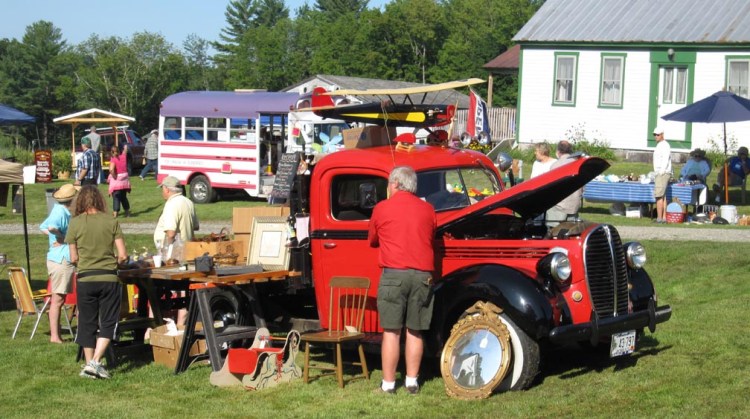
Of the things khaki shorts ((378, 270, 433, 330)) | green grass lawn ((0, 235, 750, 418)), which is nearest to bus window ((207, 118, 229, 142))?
green grass lawn ((0, 235, 750, 418))

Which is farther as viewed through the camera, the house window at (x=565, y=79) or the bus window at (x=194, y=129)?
the house window at (x=565, y=79)

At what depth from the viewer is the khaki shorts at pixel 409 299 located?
807 cm

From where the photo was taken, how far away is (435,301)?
830 cm

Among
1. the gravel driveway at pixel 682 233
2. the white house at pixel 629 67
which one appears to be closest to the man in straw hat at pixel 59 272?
the gravel driveway at pixel 682 233

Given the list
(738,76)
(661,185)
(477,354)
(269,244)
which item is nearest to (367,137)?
(269,244)

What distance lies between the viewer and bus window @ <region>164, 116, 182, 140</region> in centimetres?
2683

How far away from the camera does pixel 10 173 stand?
43.3 ft

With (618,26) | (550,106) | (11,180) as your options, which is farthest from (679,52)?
(11,180)

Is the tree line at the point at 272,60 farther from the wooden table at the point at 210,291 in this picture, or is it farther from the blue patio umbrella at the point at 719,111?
the wooden table at the point at 210,291

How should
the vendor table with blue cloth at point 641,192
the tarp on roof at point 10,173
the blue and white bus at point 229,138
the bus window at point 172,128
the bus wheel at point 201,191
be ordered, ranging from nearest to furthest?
the tarp on roof at point 10,173 < the vendor table with blue cloth at point 641,192 < the blue and white bus at point 229,138 < the bus wheel at point 201,191 < the bus window at point 172,128

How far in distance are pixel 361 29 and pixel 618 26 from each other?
37.0 metres

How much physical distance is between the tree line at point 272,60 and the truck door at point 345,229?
49452 mm

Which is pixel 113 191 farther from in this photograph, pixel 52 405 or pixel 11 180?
pixel 52 405

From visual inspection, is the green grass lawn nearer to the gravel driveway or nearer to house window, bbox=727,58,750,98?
the gravel driveway
